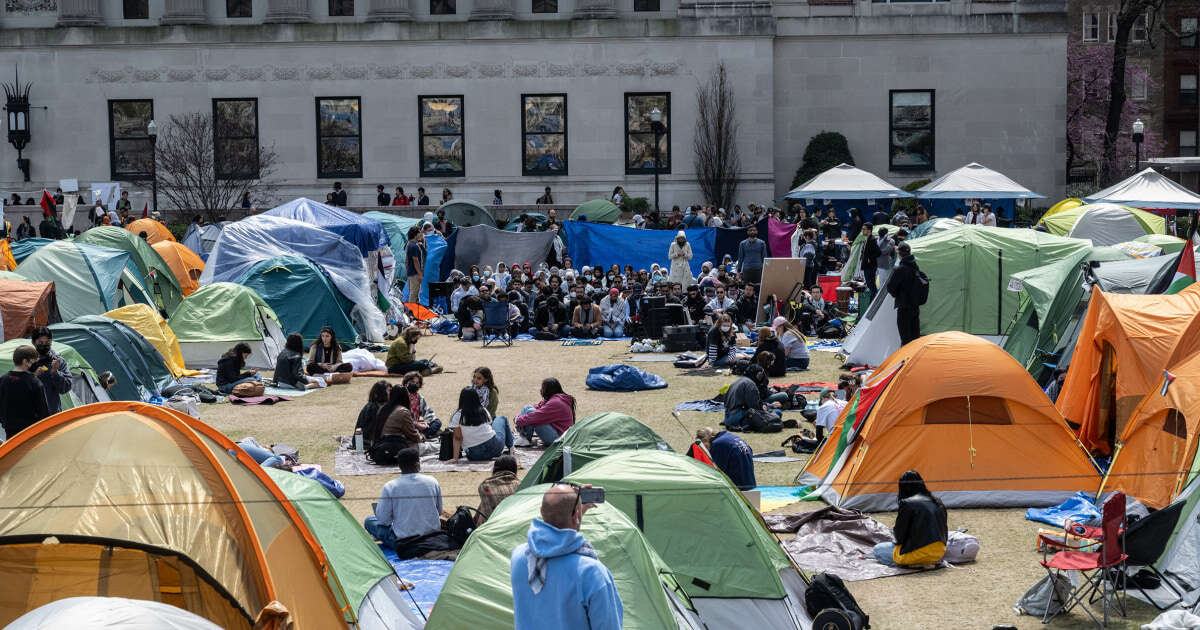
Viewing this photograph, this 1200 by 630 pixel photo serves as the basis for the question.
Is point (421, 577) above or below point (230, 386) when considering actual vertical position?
below

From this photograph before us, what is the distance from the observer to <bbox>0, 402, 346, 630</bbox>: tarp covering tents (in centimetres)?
831

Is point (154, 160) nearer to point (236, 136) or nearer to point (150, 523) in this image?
point (236, 136)

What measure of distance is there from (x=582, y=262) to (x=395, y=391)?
1688 centimetres

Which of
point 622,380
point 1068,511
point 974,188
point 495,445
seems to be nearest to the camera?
point 1068,511

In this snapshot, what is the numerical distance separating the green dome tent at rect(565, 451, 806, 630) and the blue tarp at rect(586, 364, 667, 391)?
9.77 metres

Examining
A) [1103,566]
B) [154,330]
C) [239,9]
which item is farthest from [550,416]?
[239,9]

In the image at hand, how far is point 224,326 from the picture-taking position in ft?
73.7

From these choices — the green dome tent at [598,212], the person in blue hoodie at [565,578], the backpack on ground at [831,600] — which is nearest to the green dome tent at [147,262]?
the green dome tent at [598,212]

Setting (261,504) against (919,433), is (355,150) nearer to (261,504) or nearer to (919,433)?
(919,433)

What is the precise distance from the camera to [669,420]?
17.4 meters

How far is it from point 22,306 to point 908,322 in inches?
501

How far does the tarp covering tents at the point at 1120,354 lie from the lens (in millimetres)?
13906

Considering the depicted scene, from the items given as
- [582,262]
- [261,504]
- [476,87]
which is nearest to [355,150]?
[476,87]

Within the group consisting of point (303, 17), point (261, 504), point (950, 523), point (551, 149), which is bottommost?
point (950, 523)
